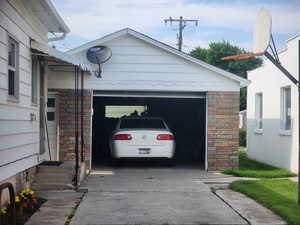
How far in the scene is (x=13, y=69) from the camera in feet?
28.9

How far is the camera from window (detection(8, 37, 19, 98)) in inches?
346

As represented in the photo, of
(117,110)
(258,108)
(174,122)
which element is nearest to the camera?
(258,108)

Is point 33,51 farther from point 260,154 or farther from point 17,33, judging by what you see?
point 260,154

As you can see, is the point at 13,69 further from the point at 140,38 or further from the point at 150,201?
the point at 140,38

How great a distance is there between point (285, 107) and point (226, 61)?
115 feet

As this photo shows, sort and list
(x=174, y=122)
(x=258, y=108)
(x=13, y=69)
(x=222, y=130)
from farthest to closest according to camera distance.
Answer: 1. (x=174, y=122)
2. (x=258, y=108)
3. (x=222, y=130)
4. (x=13, y=69)

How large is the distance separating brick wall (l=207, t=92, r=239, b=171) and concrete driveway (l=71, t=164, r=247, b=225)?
1028 mm

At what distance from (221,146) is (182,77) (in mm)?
2256

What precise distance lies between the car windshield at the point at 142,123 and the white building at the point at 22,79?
3927 millimetres

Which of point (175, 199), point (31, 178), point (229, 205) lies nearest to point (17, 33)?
point (31, 178)

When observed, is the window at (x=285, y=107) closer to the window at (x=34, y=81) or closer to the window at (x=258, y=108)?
the window at (x=258, y=108)

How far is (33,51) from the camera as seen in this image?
399 inches

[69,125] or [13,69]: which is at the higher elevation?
[13,69]

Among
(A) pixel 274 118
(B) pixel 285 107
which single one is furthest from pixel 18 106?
(A) pixel 274 118
